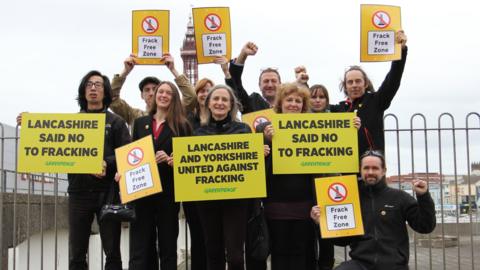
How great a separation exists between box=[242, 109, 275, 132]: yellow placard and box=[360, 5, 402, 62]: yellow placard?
1.40 metres

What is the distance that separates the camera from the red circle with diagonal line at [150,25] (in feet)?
22.4

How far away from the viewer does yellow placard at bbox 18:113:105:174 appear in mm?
5855

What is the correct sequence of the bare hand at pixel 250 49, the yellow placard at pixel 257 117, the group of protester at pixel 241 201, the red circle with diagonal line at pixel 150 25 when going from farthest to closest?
1. the red circle with diagonal line at pixel 150 25
2. the bare hand at pixel 250 49
3. the yellow placard at pixel 257 117
4. the group of protester at pixel 241 201

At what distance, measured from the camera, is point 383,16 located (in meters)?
6.50

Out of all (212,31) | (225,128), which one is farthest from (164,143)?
(212,31)

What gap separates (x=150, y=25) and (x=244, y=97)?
1.49m

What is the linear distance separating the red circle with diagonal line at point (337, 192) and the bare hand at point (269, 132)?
74cm

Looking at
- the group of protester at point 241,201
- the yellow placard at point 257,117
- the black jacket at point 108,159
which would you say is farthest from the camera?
the yellow placard at point 257,117

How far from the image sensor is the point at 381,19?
6.51 meters

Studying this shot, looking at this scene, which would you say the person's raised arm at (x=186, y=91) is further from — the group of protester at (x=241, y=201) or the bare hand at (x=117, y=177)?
the bare hand at (x=117, y=177)

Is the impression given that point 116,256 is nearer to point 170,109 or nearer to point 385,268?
point 170,109

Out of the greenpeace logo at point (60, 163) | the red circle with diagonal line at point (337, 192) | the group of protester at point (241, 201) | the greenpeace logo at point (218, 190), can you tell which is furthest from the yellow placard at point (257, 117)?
the greenpeace logo at point (60, 163)

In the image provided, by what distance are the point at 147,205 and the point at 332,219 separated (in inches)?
68.8

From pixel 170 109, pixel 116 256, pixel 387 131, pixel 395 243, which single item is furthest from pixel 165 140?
pixel 387 131
